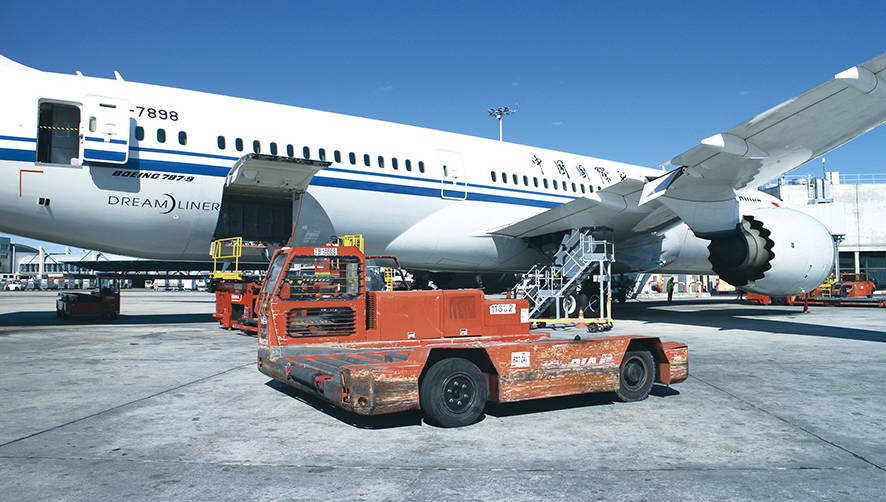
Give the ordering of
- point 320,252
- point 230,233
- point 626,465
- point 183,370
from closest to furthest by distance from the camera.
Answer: point 626,465
point 320,252
point 183,370
point 230,233

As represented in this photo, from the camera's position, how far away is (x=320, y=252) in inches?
297

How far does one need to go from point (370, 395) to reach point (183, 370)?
4629 mm

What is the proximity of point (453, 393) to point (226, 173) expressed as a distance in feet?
28.8

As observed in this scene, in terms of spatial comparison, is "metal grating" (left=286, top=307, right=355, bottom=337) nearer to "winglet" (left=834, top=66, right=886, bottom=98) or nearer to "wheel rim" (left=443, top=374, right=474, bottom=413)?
"wheel rim" (left=443, top=374, right=474, bottom=413)

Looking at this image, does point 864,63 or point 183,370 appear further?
point 864,63

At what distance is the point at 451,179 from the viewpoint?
15.8 metres

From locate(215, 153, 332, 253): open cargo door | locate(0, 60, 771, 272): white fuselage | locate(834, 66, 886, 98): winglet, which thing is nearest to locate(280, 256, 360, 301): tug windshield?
locate(215, 153, 332, 253): open cargo door

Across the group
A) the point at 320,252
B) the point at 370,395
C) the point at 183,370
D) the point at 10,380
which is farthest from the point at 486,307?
the point at 10,380

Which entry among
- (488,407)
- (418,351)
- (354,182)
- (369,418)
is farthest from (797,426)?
(354,182)

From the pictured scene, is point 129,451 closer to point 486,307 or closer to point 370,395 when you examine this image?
point 370,395

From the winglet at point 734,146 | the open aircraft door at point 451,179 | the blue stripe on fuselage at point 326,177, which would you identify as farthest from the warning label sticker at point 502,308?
the open aircraft door at point 451,179

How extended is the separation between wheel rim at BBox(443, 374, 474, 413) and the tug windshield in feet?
6.83

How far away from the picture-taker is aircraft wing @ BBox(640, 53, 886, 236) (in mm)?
10156

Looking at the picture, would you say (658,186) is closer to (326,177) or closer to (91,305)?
(326,177)
